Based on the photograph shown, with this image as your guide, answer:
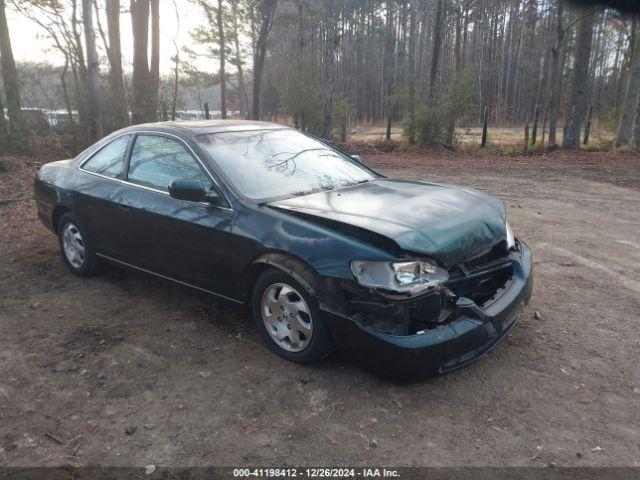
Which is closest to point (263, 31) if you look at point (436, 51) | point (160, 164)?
point (436, 51)

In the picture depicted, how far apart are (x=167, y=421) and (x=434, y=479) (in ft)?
4.99

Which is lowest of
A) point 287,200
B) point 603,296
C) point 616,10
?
point 603,296

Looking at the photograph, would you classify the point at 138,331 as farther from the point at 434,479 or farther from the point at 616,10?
the point at 616,10

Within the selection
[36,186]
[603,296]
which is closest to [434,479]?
[603,296]

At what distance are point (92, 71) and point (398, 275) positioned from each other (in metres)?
13.4

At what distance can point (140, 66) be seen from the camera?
1558cm

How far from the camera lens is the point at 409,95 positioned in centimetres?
1905

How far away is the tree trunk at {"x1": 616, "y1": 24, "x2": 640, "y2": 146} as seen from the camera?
53.4 ft

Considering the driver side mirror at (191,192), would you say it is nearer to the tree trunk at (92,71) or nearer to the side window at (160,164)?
the side window at (160,164)

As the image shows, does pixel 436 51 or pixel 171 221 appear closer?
pixel 171 221

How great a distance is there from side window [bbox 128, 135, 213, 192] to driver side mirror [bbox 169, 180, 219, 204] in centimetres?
12

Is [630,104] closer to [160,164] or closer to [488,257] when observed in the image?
[488,257]

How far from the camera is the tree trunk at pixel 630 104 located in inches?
641

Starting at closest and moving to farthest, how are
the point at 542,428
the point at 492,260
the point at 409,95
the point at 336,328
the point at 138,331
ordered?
the point at 542,428 < the point at 336,328 < the point at 492,260 < the point at 138,331 < the point at 409,95
